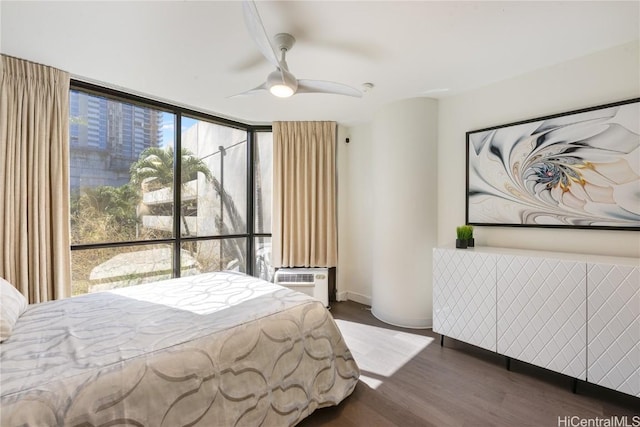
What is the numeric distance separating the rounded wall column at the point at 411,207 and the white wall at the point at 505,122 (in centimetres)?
11

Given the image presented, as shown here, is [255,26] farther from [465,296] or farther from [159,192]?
[465,296]

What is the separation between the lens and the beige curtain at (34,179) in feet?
6.97

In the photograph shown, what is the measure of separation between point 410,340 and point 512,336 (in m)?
0.87

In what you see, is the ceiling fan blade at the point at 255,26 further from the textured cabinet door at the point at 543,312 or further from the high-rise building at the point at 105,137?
the textured cabinet door at the point at 543,312

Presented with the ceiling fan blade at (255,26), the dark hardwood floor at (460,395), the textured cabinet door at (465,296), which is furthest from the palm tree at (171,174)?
the textured cabinet door at (465,296)

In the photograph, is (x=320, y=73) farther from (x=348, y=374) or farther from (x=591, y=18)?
(x=348, y=374)

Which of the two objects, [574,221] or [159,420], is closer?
[159,420]

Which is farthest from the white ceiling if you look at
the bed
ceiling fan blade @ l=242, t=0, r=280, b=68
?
the bed

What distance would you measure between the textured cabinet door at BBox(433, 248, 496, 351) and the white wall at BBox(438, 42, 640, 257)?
49 cm

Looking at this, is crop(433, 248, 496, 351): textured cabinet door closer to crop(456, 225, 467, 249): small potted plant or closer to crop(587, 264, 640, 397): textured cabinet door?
crop(456, 225, 467, 249): small potted plant

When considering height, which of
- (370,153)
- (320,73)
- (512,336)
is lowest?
(512,336)

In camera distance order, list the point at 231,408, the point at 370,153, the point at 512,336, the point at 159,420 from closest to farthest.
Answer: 1. the point at 159,420
2. the point at 231,408
3. the point at 512,336
4. the point at 370,153

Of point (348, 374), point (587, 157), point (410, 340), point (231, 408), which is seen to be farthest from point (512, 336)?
point (231, 408)

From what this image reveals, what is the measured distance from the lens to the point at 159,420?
1.13 metres
